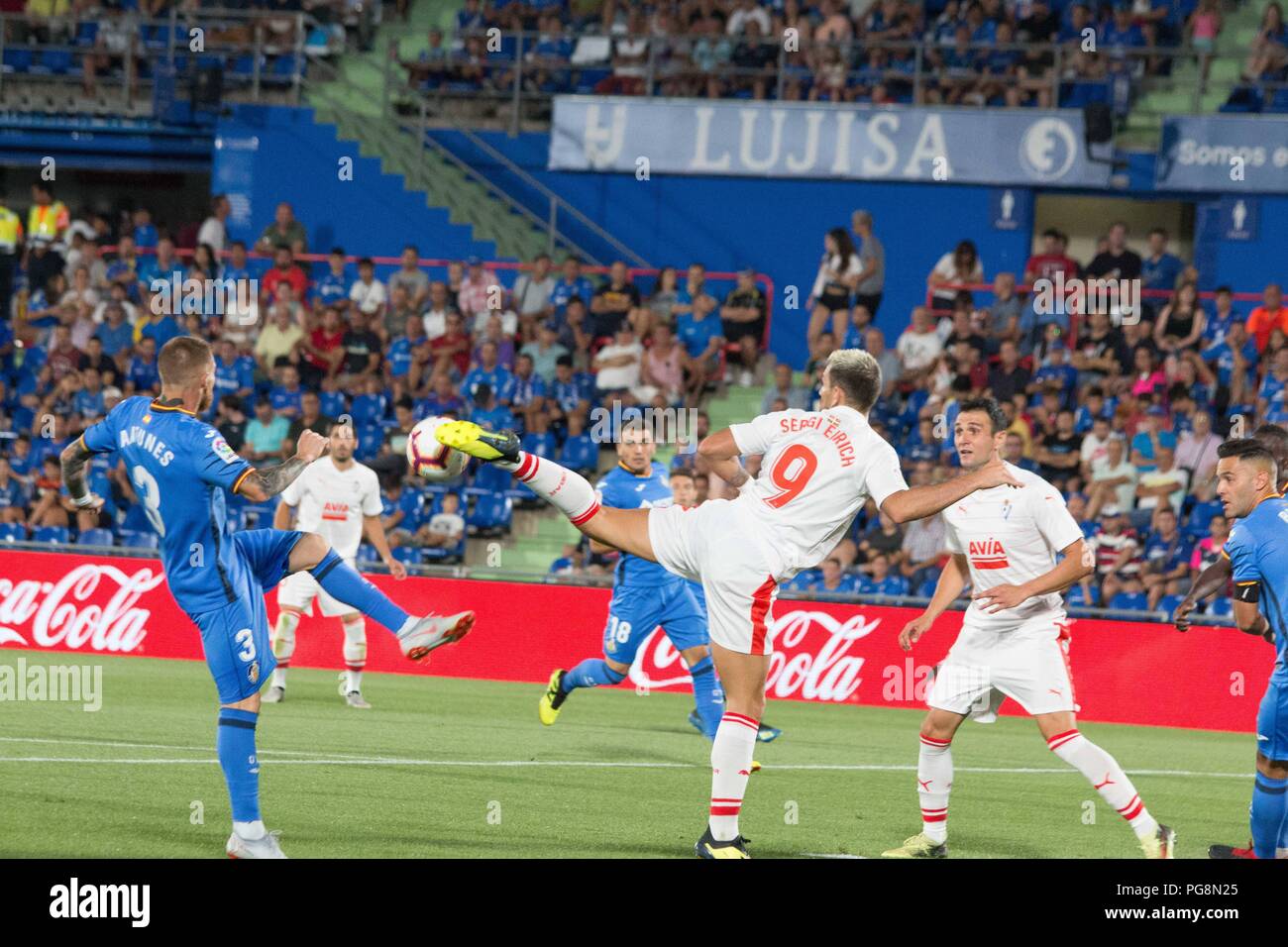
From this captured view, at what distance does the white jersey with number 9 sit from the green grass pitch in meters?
1.62

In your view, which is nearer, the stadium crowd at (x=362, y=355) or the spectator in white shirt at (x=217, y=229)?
the stadium crowd at (x=362, y=355)

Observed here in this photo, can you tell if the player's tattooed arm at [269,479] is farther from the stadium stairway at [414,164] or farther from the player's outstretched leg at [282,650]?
the stadium stairway at [414,164]

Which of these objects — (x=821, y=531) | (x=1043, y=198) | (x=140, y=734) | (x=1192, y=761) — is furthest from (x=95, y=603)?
(x=1043, y=198)

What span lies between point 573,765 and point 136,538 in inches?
441

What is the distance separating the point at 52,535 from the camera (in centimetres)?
2147

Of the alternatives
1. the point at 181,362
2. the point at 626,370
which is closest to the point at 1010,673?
the point at 181,362

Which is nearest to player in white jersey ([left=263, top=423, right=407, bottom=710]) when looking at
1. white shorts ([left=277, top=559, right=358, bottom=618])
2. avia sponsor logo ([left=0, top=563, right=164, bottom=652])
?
white shorts ([left=277, top=559, right=358, bottom=618])

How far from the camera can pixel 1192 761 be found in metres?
14.4

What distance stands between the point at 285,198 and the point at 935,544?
12.1 meters

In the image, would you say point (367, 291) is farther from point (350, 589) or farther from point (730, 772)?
point (730, 772)

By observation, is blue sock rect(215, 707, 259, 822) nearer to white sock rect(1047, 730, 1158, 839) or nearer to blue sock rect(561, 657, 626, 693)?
white sock rect(1047, 730, 1158, 839)

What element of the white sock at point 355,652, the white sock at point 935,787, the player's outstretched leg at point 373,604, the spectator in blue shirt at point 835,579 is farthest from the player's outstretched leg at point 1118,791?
the spectator in blue shirt at point 835,579

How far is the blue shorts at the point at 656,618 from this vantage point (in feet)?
44.6

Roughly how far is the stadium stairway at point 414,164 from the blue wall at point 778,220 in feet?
1.29
